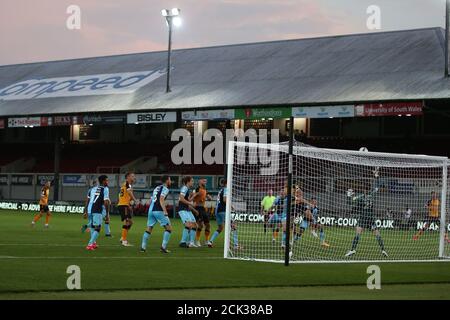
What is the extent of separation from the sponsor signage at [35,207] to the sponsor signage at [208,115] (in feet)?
28.0

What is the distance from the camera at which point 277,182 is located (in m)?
34.2

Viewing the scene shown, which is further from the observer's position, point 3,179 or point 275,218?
point 3,179

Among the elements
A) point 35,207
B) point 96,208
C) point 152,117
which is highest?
point 152,117

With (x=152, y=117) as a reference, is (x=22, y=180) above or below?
below

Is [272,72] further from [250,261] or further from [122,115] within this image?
[250,261]

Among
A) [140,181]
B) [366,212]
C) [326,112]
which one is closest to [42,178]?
[140,181]

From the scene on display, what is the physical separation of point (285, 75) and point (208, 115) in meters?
5.32

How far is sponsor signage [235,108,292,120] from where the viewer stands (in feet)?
147

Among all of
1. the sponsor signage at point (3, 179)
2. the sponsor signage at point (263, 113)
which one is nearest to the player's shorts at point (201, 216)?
the sponsor signage at point (263, 113)

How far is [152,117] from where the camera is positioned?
165 ft

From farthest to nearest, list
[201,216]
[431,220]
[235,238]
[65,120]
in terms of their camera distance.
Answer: [65,120]
[431,220]
[201,216]
[235,238]

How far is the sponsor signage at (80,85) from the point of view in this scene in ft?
187

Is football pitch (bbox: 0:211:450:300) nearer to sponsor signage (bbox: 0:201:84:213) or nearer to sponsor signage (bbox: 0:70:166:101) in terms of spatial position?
sponsor signage (bbox: 0:201:84:213)

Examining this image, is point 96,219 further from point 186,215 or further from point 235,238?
point 235,238
